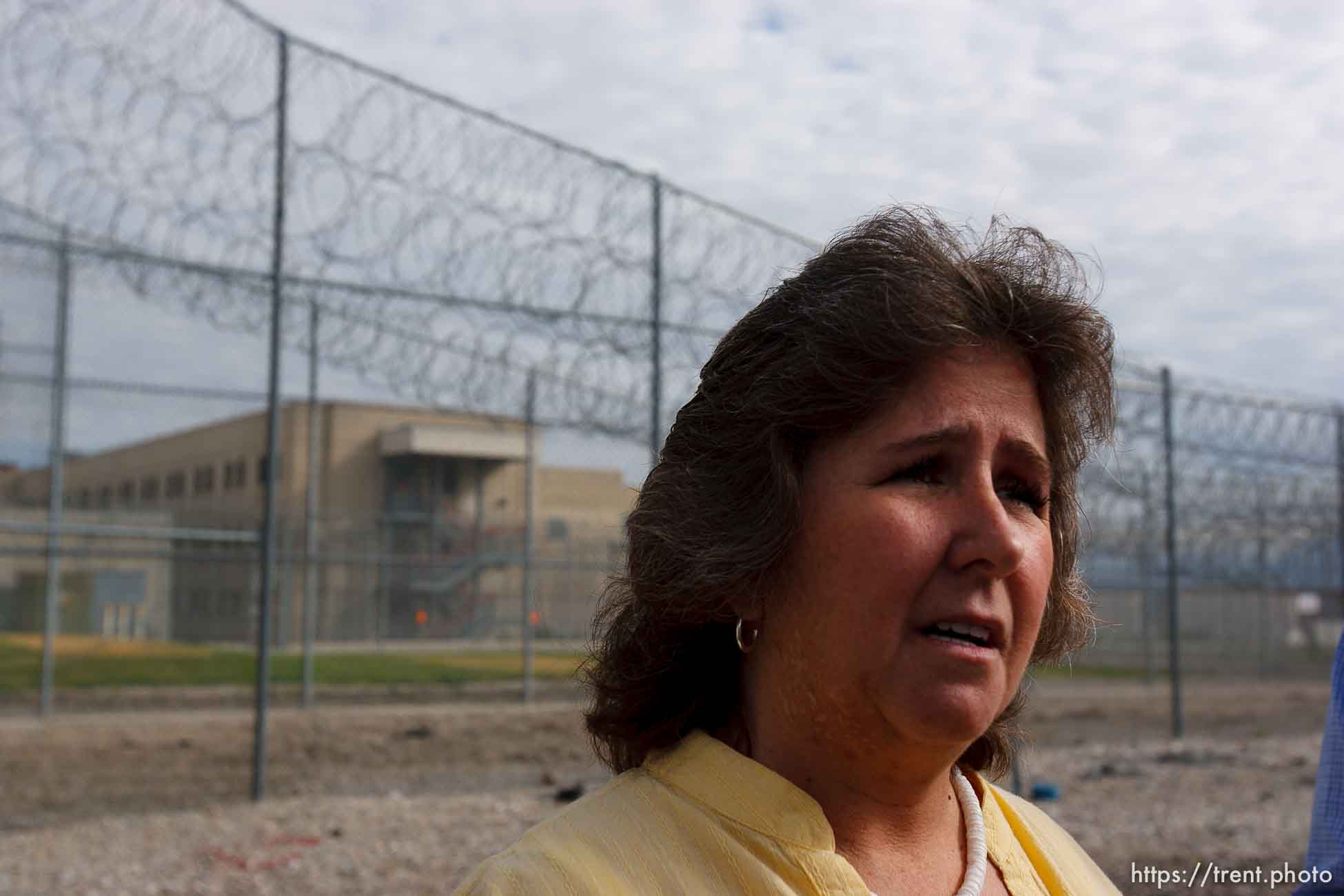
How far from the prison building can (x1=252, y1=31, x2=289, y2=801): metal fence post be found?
11.1 ft

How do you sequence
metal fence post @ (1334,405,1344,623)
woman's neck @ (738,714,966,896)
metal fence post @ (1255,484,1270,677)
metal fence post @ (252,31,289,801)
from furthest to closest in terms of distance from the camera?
1. metal fence post @ (1255,484,1270,677)
2. metal fence post @ (1334,405,1344,623)
3. metal fence post @ (252,31,289,801)
4. woman's neck @ (738,714,966,896)

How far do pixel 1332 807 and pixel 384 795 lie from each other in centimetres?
656

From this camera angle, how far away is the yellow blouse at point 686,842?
4.08 ft

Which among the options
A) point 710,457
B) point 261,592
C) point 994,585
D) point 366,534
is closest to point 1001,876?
point 994,585

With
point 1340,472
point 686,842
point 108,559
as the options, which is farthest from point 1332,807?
point 1340,472

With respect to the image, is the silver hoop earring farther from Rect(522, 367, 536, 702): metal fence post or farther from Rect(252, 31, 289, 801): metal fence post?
Rect(522, 367, 536, 702): metal fence post

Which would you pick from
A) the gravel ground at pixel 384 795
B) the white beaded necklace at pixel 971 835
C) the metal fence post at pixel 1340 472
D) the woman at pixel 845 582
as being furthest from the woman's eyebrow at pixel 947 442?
the metal fence post at pixel 1340 472

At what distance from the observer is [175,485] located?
11.4 meters

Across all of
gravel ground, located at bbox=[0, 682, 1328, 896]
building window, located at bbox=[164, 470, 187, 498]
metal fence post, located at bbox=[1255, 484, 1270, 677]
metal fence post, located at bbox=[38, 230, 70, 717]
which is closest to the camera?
gravel ground, located at bbox=[0, 682, 1328, 896]

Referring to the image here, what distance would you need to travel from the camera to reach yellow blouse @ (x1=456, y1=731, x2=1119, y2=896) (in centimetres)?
124

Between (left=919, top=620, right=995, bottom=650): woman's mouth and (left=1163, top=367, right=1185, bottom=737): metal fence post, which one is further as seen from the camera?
(left=1163, top=367, right=1185, bottom=737): metal fence post

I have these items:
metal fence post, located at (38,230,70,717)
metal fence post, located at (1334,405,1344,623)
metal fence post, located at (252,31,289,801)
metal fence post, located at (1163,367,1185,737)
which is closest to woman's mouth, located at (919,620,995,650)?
metal fence post, located at (252,31,289,801)

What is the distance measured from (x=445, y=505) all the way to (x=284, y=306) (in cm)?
577

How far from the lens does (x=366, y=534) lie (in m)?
13.0
